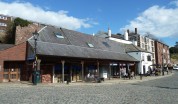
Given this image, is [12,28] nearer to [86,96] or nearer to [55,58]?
[55,58]

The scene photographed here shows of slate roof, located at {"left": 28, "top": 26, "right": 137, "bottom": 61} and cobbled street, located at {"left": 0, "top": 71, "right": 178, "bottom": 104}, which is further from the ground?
slate roof, located at {"left": 28, "top": 26, "right": 137, "bottom": 61}

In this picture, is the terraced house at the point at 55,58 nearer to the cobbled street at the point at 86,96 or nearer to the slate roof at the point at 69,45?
the slate roof at the point at 69,45

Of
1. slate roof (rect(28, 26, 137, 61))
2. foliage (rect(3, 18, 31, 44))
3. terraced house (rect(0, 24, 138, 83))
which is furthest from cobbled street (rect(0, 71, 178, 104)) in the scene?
foliage (rect(3, 18, 31, 44))

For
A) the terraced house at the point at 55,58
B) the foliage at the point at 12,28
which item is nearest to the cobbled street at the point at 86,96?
the terraced house at the point at 55,58

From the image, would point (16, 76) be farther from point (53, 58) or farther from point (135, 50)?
point (135, 50)

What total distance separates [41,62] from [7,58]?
147 inches

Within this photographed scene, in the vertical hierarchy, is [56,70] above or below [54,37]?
below

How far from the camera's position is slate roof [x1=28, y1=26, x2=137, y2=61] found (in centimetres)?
2617

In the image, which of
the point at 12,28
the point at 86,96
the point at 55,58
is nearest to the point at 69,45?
the point at 55,58

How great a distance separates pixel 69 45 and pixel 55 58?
522 cm

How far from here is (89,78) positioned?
2817 cm

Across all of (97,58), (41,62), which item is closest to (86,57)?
(97,58)

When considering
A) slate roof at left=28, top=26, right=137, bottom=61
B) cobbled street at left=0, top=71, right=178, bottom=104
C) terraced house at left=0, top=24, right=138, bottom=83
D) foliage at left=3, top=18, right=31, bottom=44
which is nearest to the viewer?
cobbled street at left=0, top=71, right=178, bottom=104

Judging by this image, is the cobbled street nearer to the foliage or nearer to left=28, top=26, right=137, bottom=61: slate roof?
left=28, top=26, right=137, bottom=61: slate roof
